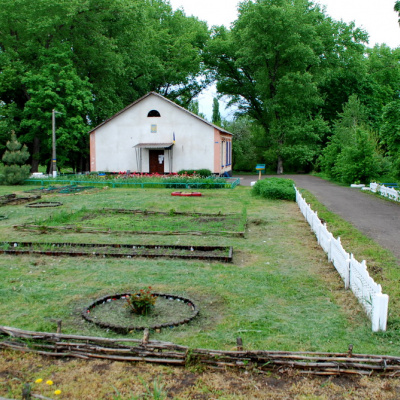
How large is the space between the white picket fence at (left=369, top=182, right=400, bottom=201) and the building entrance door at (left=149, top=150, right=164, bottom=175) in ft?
51.7

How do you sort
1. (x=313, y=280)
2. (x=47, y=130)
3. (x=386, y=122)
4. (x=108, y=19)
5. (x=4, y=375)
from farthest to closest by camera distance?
(x=108, y=19) < (x=47, y=130) < (x=386, y=122) < (x=313, y=280) < (x=4, y=375)

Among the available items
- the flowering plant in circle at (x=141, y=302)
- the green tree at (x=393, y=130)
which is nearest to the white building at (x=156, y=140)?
the green tree at (x=393, y=130)

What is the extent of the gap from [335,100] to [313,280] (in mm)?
41816

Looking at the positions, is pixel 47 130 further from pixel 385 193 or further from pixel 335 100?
pixel 335 100

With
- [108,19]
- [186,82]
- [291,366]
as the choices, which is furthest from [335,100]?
[291,366]

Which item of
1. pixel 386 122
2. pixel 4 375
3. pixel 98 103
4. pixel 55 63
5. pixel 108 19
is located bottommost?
pixel 4 375

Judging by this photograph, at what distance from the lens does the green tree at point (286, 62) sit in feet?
126

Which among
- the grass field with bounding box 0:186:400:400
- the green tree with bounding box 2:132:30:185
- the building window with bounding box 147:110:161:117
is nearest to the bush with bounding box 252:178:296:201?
the grass field with bounding box 0:186:400:400

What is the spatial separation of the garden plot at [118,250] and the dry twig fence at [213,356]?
14.6ft

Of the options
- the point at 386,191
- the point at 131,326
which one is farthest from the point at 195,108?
the point at 131,326

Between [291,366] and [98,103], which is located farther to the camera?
[98,103]

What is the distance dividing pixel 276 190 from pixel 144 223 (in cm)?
874

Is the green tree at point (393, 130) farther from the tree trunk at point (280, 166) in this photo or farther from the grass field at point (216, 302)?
the tree trunk at point (280, 166)

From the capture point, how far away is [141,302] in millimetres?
6094
